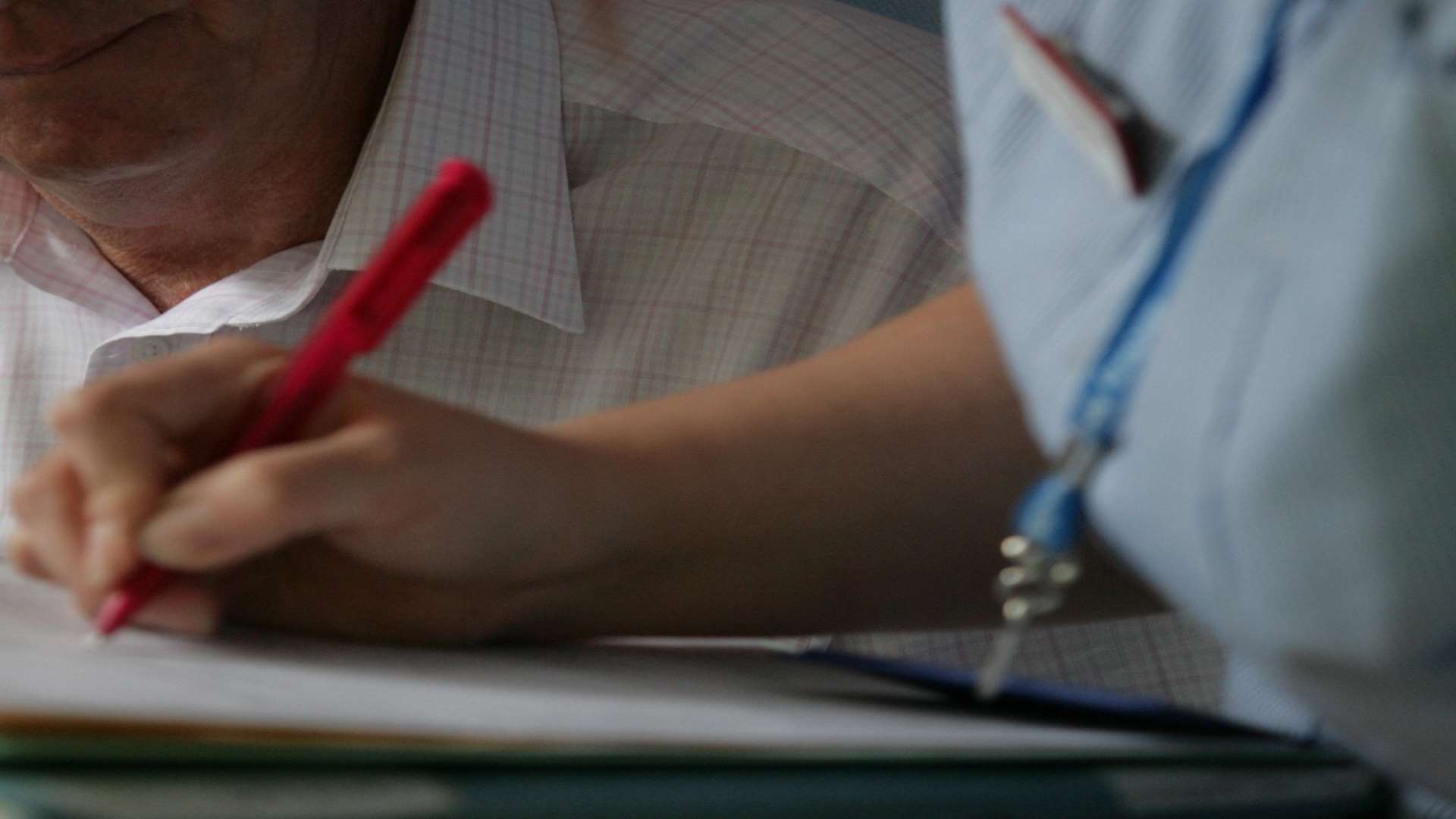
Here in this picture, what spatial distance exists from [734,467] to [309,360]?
137 mm

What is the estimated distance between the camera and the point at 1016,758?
309 millimetres

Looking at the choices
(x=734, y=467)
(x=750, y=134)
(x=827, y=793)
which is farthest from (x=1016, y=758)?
(x=750, y=134)

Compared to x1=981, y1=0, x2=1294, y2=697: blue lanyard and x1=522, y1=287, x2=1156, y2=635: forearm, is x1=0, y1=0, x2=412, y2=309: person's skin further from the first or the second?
x1=981, y1=0, x2=1294, y2=697: blue lanyard

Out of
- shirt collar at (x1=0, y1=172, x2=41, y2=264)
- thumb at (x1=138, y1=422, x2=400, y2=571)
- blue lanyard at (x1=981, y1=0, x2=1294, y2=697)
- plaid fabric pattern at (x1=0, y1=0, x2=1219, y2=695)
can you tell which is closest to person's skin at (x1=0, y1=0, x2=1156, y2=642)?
thumb at (x1=138, y1=422, x2=400, y2=571)

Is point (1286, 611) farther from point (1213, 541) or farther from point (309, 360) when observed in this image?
point (309, 360)

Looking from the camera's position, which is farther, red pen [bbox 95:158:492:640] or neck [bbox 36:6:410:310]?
neck [bbox 36:6:410:310]

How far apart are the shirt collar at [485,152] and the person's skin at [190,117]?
0.16ft

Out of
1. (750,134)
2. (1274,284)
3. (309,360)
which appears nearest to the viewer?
(1274,284)

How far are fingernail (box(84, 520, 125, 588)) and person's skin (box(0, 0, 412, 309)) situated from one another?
17.9 inches

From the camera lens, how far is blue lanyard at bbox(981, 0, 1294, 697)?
0.30m

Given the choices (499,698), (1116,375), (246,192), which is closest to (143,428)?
(499,698)

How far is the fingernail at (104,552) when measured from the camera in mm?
376

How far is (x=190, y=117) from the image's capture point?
809mm

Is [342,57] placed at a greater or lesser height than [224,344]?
lesser
